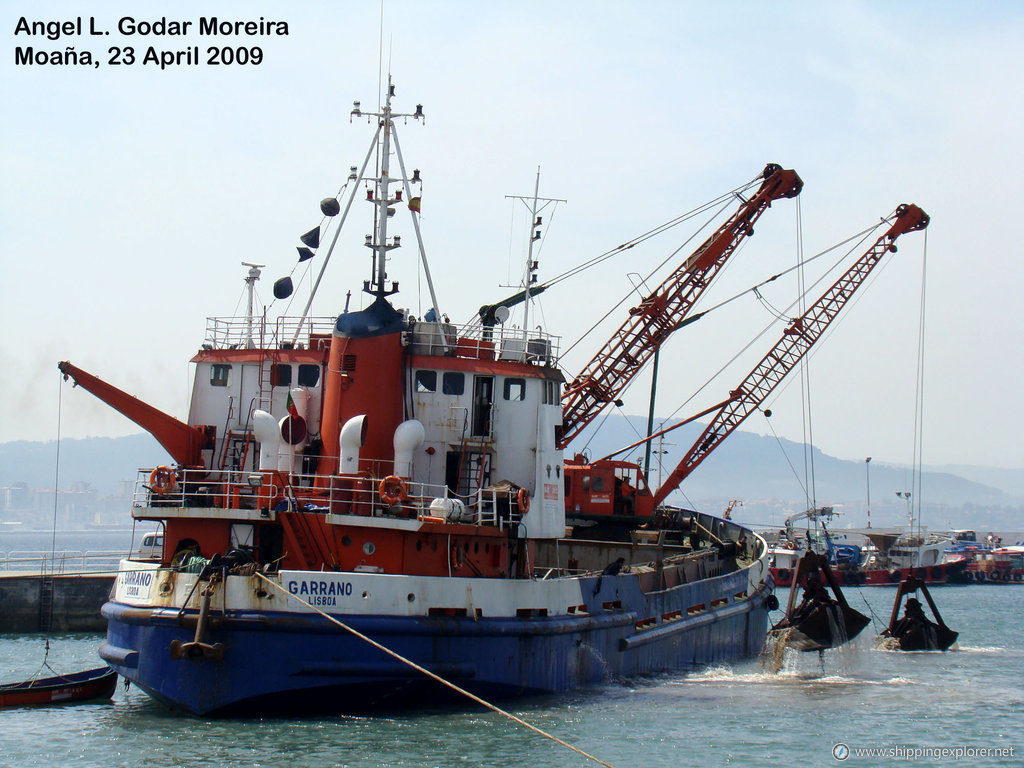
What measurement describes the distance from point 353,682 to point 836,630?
14443 millimetres

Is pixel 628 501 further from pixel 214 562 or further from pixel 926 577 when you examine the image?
pixel 926 577

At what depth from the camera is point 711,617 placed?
26891 millimetres

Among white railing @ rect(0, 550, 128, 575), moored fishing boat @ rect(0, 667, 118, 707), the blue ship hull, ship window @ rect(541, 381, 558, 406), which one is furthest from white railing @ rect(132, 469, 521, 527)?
white railing @ rect(0, 550, 128, 575)

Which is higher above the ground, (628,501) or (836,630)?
(628,501)

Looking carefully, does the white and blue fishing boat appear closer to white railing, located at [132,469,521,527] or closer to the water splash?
white railing, located at [132,469,521,527]

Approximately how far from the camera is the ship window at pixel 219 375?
21172 millimetres

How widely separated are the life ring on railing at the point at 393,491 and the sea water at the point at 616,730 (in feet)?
9.58

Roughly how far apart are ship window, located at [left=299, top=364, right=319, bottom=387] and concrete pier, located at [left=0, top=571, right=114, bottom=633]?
19172mm

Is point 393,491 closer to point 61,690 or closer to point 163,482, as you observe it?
point 163,482

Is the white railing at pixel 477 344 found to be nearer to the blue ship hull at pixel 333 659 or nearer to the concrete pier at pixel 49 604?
the blue ship hull at pixel 333 659

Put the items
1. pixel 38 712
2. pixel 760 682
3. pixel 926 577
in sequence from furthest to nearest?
pixel 926 577
pixel 760 682
pixel 38 712

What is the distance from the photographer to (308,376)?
68.4 ft

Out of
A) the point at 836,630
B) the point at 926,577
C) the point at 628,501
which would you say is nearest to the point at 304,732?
the point at 836,630

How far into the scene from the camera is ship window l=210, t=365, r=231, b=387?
21.2 m
